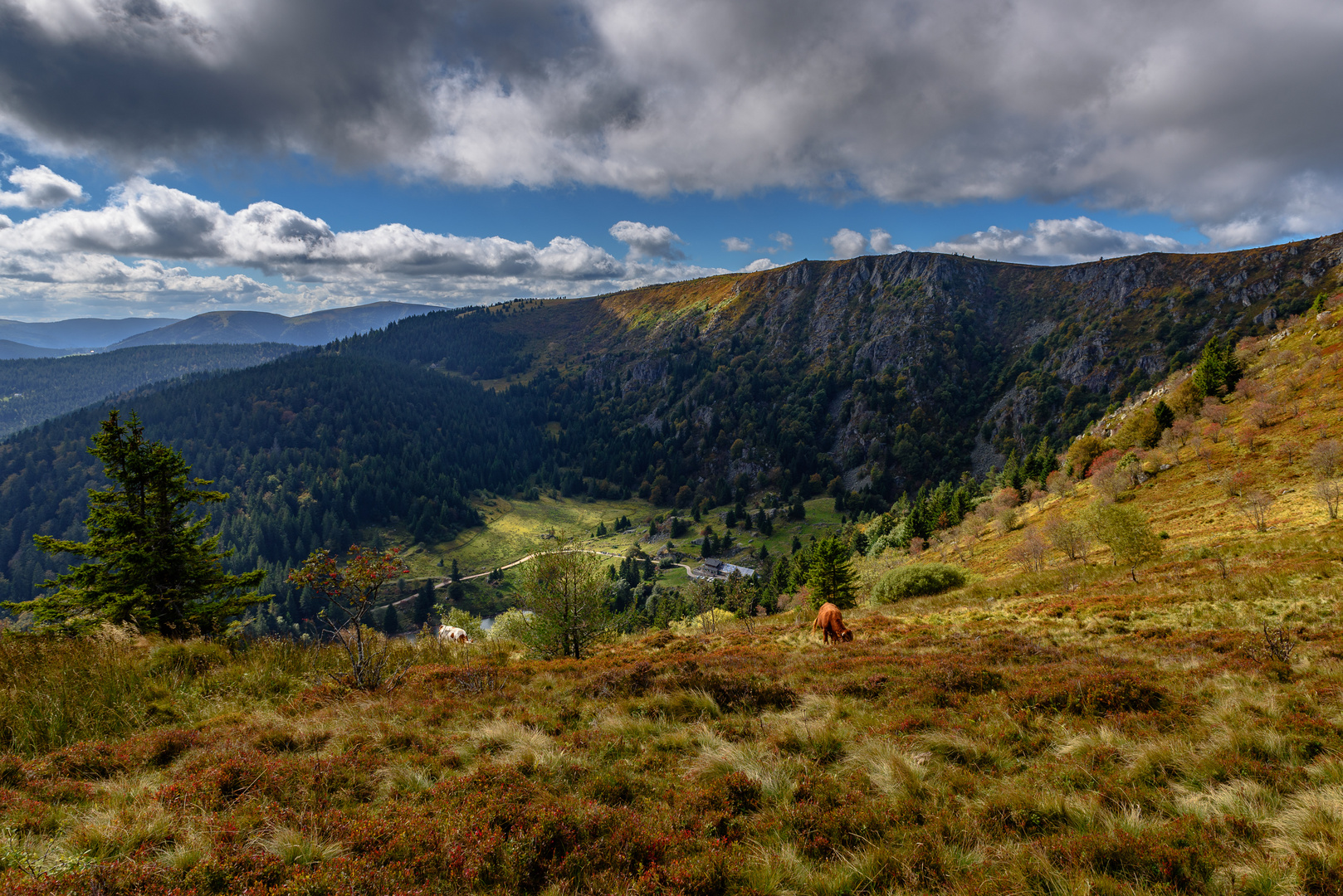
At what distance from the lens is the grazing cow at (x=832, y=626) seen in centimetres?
2084

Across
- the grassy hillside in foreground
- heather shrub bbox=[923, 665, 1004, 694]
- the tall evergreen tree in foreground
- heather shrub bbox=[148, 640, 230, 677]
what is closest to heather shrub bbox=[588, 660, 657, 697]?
the grassy hillside in foreground

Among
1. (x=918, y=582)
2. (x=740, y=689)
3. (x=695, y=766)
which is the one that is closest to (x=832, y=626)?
(x=740, y=689)

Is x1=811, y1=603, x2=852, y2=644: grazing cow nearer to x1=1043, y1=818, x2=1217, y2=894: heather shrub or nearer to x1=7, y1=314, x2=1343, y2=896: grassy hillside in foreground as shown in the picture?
x1=7, y1=314, x2=1343, y2=896: grassy hillside in foreground

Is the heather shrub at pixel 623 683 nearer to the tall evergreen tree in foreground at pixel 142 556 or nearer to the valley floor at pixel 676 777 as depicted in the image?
the valley floor at pixel 676 777

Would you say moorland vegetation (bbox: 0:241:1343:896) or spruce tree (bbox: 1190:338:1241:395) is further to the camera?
spruce tree (bbox: 1190:338:1241:395)

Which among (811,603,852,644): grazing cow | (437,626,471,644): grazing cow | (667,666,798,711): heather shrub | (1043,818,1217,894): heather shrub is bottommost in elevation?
(437,626,471,644): grazing cow

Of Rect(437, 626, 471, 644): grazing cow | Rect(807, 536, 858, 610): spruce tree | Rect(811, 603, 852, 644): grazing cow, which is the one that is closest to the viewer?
Rect(437, 626, 471, 644): grazing cow

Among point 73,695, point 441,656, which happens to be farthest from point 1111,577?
point 73,695

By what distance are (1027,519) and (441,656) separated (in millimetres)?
82201

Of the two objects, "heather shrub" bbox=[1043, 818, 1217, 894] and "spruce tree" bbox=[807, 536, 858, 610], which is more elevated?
"heather shrub" bbox=[1043, 818, 1217, 894]

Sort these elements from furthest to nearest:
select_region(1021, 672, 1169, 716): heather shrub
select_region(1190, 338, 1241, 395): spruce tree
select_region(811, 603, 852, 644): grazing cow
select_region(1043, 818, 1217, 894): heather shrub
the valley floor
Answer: select_region(1190, 338, 1241, 395): spruce tree
select_region(811, 603, 852, 644): grazing cow
select_region(1021, 672, 1169, 716): heather shrub
the valley floor
select_region(1043, 818, 1217, 894): heather shrub

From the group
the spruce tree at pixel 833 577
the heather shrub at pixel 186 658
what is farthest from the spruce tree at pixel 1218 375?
the heather shrub at pixel 186 658

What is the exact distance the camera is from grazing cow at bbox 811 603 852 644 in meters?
20.8

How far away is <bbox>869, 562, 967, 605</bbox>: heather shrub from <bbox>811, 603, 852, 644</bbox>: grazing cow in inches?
871
